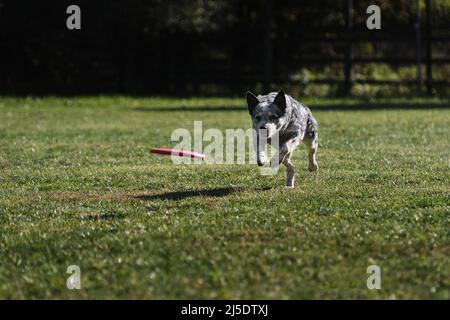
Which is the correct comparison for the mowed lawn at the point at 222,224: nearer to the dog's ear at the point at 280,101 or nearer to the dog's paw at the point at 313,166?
the dog's paw at the point at 313,166

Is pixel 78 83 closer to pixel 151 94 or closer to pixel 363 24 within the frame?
pixel 151 94

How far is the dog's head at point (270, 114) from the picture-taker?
464 inches

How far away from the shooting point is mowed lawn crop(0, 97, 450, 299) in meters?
7.75

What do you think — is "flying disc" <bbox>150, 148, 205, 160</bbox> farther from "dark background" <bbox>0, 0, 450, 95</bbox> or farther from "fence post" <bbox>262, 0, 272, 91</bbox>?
"fence post" <bbox>262, 0, 272, 91</bbox>

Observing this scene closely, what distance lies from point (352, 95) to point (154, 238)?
89.6ft

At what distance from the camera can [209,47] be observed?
125 ft

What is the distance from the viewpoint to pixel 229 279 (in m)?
7.78

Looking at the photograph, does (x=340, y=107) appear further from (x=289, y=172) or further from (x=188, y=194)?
(x=188, y=194)

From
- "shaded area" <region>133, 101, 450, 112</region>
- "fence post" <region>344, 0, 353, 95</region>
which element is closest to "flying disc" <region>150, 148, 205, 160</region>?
"shaded area" <region>133, 101, 450, 112</region>

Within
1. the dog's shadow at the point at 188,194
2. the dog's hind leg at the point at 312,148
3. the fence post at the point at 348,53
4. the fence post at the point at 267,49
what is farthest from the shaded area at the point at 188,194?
the fence post at the point at 267,49

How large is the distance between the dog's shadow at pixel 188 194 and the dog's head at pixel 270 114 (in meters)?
0.92

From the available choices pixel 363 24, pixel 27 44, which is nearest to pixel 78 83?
pixel 27 44

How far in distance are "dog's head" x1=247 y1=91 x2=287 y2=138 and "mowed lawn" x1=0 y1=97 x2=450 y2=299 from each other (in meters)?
0.82

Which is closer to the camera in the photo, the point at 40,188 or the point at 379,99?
the point at 40,188
